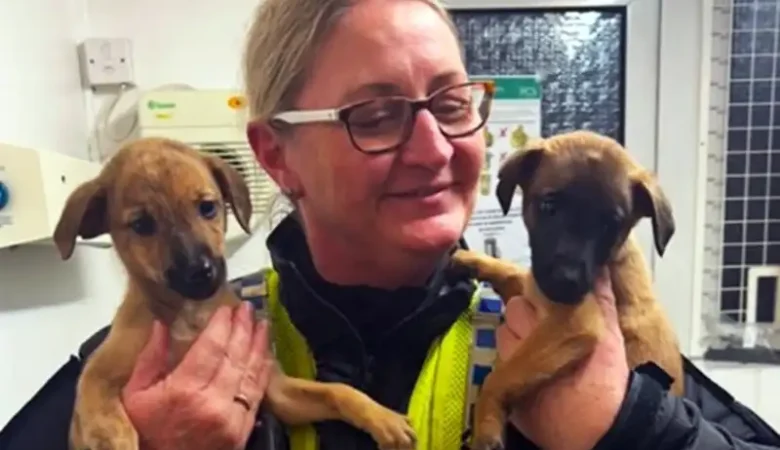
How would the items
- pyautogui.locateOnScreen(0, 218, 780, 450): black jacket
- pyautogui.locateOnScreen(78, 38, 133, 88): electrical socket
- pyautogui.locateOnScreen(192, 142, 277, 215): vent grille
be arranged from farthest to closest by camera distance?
1. pyautogui.locateOnScreen(78, 38, 133, 88): electrical socket
2. pyautogui.locateOnScreen(192, 142, 277, 215): vent grille
3. pyautogui.locateOnScreen(0, 218, 780, 450): black jacket

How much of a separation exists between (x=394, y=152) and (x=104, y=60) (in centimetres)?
131

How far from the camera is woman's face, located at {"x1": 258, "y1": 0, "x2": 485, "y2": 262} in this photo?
0.89 m

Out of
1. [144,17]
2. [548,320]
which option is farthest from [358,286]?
[144,17]

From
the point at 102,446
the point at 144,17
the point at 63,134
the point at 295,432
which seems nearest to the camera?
the point at 102,446

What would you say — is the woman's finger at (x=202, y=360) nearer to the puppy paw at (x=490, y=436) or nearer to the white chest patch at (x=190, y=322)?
the white chest patch at (x=190, y=322)

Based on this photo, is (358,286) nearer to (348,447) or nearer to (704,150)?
(348,447)

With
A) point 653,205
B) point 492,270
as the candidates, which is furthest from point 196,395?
point 653,205

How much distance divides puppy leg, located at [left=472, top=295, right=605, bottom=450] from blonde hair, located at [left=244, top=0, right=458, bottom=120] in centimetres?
36

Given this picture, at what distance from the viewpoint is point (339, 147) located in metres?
0.91

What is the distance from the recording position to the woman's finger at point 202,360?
875mm

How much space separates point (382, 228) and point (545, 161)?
0.61 feet

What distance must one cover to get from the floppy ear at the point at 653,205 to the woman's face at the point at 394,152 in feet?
0.57

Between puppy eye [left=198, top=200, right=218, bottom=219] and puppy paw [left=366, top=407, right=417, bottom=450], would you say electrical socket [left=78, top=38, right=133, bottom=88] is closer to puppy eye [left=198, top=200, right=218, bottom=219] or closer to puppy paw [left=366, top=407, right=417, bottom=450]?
puppy eye [left=198, top=200, right=218, bottom=219]

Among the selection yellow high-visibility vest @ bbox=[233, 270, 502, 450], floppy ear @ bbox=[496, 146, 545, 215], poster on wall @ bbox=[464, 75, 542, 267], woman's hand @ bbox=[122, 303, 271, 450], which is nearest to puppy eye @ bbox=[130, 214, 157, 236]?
woman's hand @ bbox=[122, 303, 271, 450]
